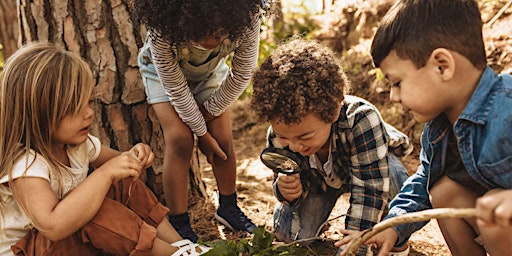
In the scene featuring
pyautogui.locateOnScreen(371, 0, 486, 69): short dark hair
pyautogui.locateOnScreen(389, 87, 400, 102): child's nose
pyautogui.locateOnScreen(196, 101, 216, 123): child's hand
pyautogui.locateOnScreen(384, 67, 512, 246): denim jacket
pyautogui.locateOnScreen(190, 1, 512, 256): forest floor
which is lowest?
pyautogui.locateOnScreen(190, 1, 512, 256): forest floor

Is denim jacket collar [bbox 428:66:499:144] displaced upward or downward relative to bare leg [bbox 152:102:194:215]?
upward

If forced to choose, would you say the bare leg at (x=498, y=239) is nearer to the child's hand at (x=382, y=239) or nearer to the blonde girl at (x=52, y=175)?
the child's hand at (x=382, y=239)

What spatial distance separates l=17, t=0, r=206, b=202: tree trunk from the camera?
2.68m

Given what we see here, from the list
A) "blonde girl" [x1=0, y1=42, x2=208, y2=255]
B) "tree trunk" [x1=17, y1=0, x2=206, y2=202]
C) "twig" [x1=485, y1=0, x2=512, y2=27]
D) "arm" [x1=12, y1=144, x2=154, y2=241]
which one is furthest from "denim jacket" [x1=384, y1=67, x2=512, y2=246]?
"twig" [x1=485, y1=0, x2=512, y2=27]

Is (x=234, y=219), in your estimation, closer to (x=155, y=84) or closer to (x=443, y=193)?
(x=155, y=84)

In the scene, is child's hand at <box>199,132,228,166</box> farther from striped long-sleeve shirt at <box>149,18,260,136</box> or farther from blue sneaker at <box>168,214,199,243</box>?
blue sneaker at <box>168,214,199,243</box>

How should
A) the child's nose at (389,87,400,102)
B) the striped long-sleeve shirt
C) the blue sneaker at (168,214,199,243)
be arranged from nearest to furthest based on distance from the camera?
1. the child's nose at (389,87,400,102)
2. the striped long-sleeve shirt
3. the blue sneaker at (168,214,199,243)

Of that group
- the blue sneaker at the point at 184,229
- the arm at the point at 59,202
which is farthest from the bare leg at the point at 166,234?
the arm at the point at 59,202

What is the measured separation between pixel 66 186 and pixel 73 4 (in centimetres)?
105

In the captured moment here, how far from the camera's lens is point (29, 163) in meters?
1.94

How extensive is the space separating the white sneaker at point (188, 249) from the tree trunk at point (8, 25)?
3.77m

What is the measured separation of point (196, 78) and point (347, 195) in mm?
1242

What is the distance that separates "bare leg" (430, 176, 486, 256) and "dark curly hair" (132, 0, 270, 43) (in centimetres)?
106

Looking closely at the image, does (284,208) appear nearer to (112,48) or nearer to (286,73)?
(286,73)
